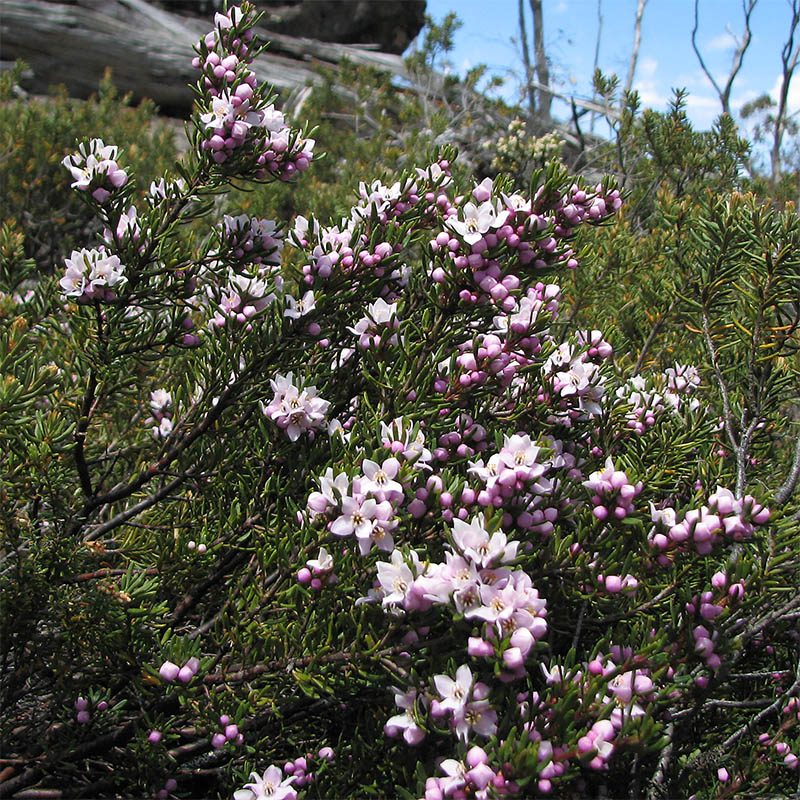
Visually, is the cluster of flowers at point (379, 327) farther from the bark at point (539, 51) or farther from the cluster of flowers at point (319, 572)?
the bark at point (539, 51)

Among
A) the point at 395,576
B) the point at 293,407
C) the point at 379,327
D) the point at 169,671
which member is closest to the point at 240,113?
the point at 379,327

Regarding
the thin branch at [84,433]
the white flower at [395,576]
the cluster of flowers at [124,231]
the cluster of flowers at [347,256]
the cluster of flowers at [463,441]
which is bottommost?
the white flower at [395,576]

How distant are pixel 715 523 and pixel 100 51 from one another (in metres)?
18.0

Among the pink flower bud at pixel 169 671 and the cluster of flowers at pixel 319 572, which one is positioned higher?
the cluster of flowers at pixel 319 572

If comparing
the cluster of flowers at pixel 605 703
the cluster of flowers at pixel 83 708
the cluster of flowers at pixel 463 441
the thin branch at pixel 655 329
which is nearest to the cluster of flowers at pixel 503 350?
the cluster of flowers at pixel 463 441

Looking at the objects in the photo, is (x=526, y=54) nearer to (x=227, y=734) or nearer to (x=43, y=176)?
(x=43, y=176)

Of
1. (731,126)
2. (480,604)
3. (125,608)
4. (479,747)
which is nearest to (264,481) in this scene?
(125,608)

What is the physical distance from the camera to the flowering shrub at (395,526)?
150 centimetres

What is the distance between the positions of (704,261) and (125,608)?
219 centimetres

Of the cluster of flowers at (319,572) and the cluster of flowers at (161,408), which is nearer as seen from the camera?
the cluster of flowers at (319,572)

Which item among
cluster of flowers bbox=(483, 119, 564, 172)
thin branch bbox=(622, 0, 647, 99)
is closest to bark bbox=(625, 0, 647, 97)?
thin branch bbox=(622, 0, 647, 99)

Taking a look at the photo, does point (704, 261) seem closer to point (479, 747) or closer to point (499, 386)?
point (499, 386)

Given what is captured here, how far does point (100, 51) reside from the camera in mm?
15531

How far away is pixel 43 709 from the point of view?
7.04ft
